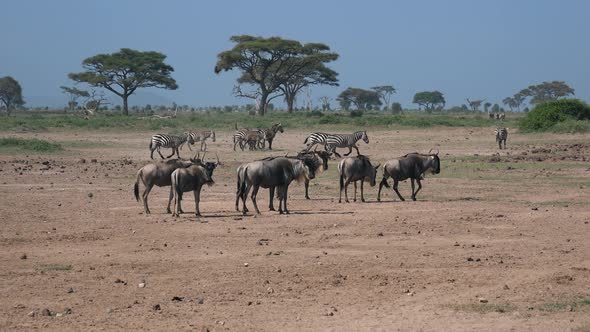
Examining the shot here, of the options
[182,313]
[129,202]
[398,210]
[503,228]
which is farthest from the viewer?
[129,202]

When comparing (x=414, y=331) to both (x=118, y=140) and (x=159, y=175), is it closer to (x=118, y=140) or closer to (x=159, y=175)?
(x=159, y=175)

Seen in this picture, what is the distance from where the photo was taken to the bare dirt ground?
9258 mm

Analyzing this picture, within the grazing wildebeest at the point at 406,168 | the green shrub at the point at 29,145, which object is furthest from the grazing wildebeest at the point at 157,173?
the green shrub at the point at 29,145

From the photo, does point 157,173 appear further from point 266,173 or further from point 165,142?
point 165,142

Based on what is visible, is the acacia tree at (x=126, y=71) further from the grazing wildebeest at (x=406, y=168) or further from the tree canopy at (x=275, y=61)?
the grazing wildebeest at (x=406, y=168)

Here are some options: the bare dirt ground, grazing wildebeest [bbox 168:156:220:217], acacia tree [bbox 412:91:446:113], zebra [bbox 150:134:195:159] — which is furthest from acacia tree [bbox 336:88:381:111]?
grazing wildebeest [bbox 168:156:220:217]

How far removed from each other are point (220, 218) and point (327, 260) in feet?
15.0

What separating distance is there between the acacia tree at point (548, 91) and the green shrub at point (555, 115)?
46573 mm

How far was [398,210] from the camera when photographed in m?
17.5

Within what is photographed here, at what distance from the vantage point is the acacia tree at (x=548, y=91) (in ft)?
311

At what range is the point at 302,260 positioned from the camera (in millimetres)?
12234

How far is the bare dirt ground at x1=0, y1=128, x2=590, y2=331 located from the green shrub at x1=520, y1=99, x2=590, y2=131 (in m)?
20.9

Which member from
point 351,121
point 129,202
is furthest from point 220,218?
point 351,121

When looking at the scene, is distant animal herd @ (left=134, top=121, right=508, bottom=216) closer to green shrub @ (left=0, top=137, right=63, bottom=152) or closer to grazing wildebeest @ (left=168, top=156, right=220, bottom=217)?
grazing wildebeest @ (left=168, top=156, right=220, bottom=217)
